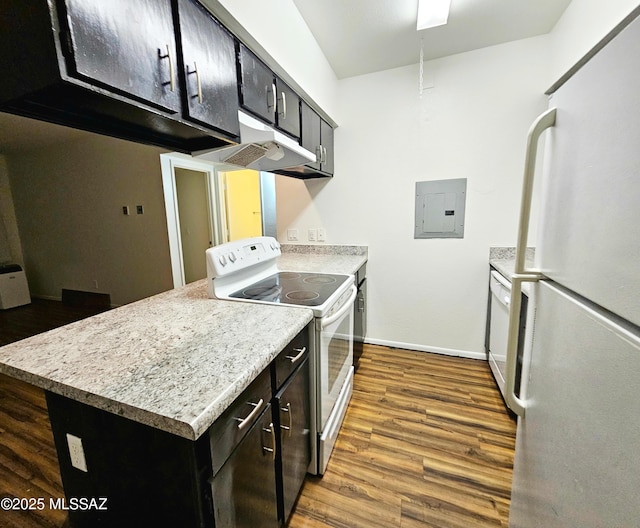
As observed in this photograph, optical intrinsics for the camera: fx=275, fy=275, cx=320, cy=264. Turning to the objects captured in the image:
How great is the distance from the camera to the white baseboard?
97.3 inches

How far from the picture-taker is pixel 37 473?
141cm

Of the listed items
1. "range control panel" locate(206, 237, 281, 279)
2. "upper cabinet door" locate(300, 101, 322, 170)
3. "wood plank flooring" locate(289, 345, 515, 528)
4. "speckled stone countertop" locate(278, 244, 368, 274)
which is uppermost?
"upper cabinet door" locate(300, 101, 322, 170)

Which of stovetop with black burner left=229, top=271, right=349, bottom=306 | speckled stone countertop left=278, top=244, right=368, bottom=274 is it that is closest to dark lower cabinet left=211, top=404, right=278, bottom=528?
stovetop with black burner left=229, top=271, right=349, bottom=306

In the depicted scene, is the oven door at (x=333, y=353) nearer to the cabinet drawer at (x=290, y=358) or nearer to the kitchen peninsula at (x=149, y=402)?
the cabinet drawer at (x=290, y=358)

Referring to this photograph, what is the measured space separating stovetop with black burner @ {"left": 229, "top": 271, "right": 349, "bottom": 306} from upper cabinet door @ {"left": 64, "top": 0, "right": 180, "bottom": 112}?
85 centimetres

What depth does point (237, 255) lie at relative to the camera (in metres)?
1.46

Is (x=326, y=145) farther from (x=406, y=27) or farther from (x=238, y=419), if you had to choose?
(x=238, y=419)

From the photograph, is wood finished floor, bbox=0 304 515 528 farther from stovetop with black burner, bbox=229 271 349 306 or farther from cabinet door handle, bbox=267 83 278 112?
cabinet door handle, bbox=267 83 278 112

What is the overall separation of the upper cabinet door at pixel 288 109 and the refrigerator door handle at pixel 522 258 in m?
1.28

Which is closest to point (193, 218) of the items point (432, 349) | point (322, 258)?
point (322, 258)


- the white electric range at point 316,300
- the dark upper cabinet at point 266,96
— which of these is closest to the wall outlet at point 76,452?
the white electric range at point 316,300

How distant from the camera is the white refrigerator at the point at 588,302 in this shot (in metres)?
0.44

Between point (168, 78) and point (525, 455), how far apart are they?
1.67m

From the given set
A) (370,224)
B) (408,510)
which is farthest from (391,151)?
(408,510)
